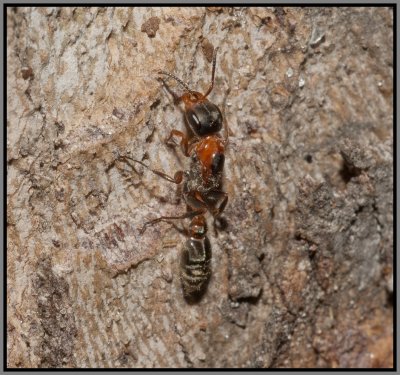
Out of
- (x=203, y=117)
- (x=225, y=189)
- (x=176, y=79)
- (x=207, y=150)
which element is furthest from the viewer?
(x=225, y=189)

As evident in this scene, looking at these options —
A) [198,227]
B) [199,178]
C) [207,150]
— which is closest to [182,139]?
[207,150]

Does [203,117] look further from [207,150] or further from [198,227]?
[198,227]

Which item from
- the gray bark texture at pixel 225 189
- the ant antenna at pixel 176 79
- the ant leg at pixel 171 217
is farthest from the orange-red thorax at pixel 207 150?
the ant antenna at pixel 176 79

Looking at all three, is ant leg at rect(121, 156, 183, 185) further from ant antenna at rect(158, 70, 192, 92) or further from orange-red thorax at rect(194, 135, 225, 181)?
ant antenna at rect(158, 70, 192, 92)

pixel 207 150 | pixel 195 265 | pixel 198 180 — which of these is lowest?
pixel 195 265

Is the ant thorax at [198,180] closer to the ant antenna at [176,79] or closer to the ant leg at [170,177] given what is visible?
the ant leg at [170,177]

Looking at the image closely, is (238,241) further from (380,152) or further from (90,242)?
(380,152)
